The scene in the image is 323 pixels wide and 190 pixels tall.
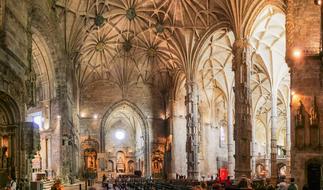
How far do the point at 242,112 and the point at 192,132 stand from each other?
43.3 ft

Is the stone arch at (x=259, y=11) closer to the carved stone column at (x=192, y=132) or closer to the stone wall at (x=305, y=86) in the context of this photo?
the stone wall at (x=305, y=86)

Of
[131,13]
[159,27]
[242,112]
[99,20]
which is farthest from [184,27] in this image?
[242,112]

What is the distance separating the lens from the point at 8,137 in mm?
23062

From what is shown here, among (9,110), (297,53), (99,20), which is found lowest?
(9,110)

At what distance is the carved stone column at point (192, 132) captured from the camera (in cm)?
4419

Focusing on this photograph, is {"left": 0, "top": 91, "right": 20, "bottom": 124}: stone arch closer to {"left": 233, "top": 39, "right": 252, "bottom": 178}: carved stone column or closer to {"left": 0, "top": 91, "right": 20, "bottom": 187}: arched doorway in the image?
{"left": 0, "top": 91, "right": 20, "bottom": 187}: arched doorway

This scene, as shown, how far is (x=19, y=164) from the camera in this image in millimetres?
22797

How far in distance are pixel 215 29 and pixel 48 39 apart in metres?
15.5

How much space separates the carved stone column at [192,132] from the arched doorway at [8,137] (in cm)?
2371

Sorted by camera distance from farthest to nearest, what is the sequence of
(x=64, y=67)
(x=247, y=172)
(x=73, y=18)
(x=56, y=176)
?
(x=73, y=18) → (x=64, y=67) → (x=56, y=176) → (x=247, y=172)

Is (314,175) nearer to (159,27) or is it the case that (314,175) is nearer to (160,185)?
(160,185)

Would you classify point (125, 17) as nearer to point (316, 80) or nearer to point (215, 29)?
point (215, 29)

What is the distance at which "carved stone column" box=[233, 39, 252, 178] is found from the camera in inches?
1256

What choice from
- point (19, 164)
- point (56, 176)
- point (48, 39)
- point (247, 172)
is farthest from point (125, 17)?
point (19, 164)
